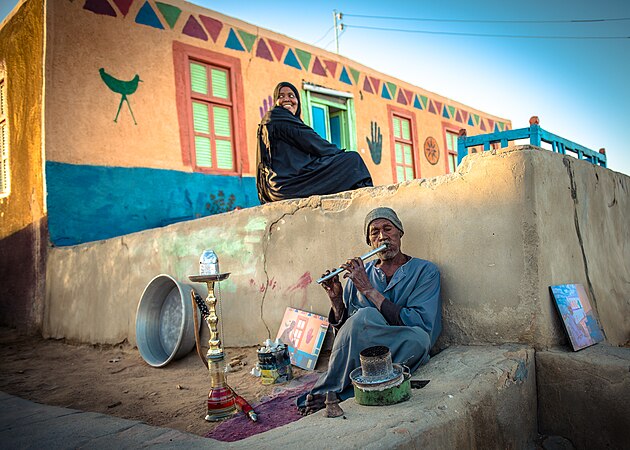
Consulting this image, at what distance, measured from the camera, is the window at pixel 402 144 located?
891cm

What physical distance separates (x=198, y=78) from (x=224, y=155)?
1.09m

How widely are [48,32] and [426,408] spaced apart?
5777mm

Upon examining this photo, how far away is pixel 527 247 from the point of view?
2273 millimetres

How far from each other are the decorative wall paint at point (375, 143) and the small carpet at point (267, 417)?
20.2 feet

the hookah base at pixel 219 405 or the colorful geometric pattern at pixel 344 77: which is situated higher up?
the colorful geometric pattern at pixel 344 77

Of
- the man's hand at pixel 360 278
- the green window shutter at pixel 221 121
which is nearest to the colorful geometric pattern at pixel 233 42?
the green window shutter at pixel 221 121

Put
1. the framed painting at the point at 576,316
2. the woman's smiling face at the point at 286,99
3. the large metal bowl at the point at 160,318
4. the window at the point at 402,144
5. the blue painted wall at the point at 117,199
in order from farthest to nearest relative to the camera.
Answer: the window at the point at 402,144
the blue painted wall at the point at 117,199
the woman's smiling face at the point at 286,99
the large metal bowl at the point at 160,318
the framed painting at the point at 576,316

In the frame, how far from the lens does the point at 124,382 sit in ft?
11.2

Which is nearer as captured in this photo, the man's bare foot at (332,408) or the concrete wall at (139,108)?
the man's bare foot at (332,408)

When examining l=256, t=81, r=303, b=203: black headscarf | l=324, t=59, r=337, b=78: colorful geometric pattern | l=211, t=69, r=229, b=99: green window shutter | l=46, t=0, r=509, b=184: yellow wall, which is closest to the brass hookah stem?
l=256, t=81, r=303, b=203: black headscarf

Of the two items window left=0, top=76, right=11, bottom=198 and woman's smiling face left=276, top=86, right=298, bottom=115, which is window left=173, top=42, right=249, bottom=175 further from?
window left=0, top=76, right=11, bottom=198

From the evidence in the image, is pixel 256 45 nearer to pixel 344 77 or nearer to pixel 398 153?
pixel 344 77

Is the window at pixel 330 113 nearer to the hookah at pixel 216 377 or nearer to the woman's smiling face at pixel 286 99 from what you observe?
the woman's smiling face at pixel 286 99

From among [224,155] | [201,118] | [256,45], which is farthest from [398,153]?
[201,118]
